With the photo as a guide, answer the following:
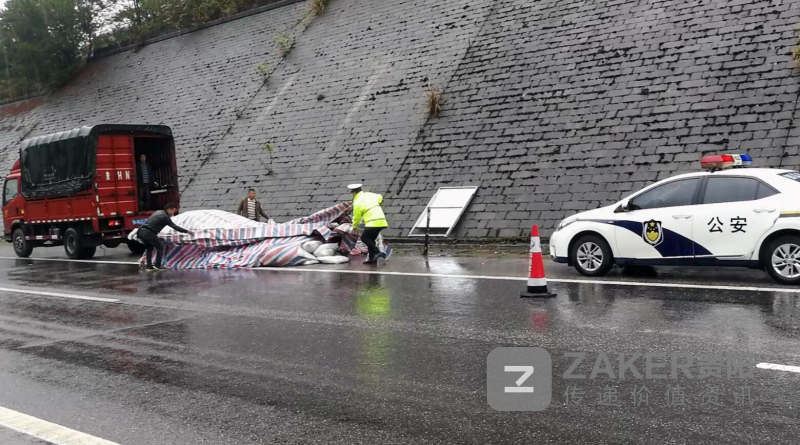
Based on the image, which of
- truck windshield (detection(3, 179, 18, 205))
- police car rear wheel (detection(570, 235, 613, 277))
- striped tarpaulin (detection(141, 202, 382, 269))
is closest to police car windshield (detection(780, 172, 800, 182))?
police car rear wheel (detection(570, 235, 613, 277))

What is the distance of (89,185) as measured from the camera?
1716cm

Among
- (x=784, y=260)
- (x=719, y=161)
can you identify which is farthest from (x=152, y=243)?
(x=784, y=260)

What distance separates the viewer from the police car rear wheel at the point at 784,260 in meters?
8.88

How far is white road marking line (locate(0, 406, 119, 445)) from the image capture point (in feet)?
14.8

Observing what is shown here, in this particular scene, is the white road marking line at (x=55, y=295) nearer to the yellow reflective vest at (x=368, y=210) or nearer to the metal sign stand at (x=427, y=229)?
the yellow reflective vest at (x=368, y=210)

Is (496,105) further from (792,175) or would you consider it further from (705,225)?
(792,175)

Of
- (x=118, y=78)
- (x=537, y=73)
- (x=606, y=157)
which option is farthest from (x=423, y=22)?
(x=118, y=78)

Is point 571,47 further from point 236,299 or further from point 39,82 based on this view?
point 39,82

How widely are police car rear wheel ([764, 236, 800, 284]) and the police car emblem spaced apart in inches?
54.3

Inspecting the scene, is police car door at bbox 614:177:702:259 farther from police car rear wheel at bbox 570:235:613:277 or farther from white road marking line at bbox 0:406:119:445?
white road marking line at bbox 0:406:119:445

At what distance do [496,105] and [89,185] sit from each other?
10.2 meters

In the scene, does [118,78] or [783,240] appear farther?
[118,78]

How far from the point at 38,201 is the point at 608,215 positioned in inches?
606

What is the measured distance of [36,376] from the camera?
6.23 m
